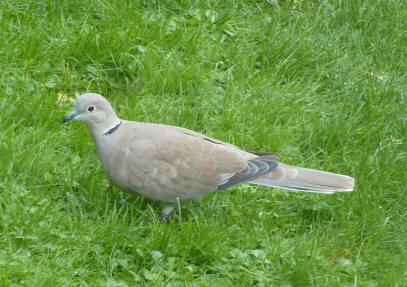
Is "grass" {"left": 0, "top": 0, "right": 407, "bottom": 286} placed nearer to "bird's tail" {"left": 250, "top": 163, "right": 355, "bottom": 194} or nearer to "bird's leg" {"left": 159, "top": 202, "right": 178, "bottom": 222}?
"bird's leg" {"left": 159, "top": 202, "right": 178, "bottom": 222}

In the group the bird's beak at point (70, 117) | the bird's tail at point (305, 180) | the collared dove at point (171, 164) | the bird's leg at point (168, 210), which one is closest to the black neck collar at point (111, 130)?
the collared dove at point (171, 164)

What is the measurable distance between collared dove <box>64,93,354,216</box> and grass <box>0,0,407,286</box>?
18cm

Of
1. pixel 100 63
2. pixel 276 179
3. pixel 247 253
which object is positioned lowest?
pixel 247 253

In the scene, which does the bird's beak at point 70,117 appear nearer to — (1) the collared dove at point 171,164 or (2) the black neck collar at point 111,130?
(1) the collared dove at point 171,164

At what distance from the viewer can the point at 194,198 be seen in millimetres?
4523

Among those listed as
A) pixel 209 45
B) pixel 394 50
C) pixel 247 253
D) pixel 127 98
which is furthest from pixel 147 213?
pixel 394 50

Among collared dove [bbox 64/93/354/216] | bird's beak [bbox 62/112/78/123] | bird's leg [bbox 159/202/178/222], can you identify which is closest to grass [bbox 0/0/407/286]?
bird's leg [bbox 159/202/178/222]

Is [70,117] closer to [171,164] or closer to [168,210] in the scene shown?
[171,164]

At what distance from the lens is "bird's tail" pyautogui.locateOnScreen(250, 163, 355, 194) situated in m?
4.60

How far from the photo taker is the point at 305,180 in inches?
183

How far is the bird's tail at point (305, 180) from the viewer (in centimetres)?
460

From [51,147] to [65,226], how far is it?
0.71 metres

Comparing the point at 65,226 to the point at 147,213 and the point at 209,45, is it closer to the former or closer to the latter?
the point at 147,213

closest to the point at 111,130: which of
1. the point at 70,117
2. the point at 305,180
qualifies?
the point at 70,117
